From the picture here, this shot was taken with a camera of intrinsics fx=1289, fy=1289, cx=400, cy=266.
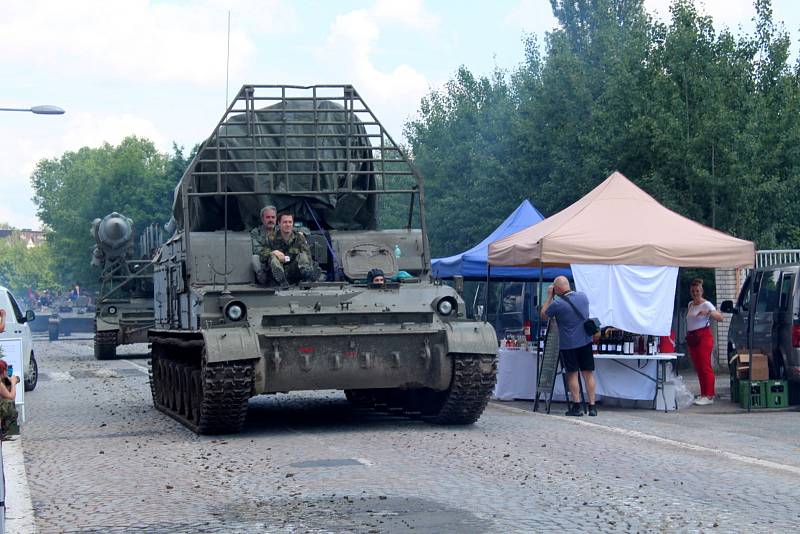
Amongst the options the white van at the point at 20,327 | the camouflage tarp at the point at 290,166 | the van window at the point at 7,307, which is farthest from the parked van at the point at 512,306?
the camouflage tarp at the point at 290,166

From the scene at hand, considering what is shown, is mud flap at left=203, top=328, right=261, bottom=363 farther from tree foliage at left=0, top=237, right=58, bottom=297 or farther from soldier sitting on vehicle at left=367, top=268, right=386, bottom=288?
tree foliage at left=0, top=237, right=58, bottom=297

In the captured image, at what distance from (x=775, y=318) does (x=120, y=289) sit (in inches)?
850

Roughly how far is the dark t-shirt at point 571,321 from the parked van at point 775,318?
2738 mm

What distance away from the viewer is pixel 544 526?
7.79 meters

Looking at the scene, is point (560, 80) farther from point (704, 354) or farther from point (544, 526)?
point (544, 526)

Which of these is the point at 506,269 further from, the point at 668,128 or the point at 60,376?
the point at 60,376

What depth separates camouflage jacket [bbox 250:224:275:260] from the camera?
1380 cm

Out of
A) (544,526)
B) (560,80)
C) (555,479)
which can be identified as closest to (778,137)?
(560,80)

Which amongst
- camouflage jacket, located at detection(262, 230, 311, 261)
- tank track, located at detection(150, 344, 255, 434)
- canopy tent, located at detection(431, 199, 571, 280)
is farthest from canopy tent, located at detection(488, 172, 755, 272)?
tank track, located at detection(150, 344, 255, 434)

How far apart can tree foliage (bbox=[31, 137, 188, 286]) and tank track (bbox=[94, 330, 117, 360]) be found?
3431 centimetres

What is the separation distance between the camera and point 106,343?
32469mm

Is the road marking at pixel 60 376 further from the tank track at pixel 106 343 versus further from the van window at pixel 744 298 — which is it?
the van window at pixel 744 298

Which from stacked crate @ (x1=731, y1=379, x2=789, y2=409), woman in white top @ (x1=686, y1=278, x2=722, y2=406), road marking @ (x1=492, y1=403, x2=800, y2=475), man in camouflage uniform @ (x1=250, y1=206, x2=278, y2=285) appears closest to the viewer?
road marking @ (x1=492, y1=403, x2=800, y2=475)

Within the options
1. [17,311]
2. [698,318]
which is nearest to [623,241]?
[698,318]
